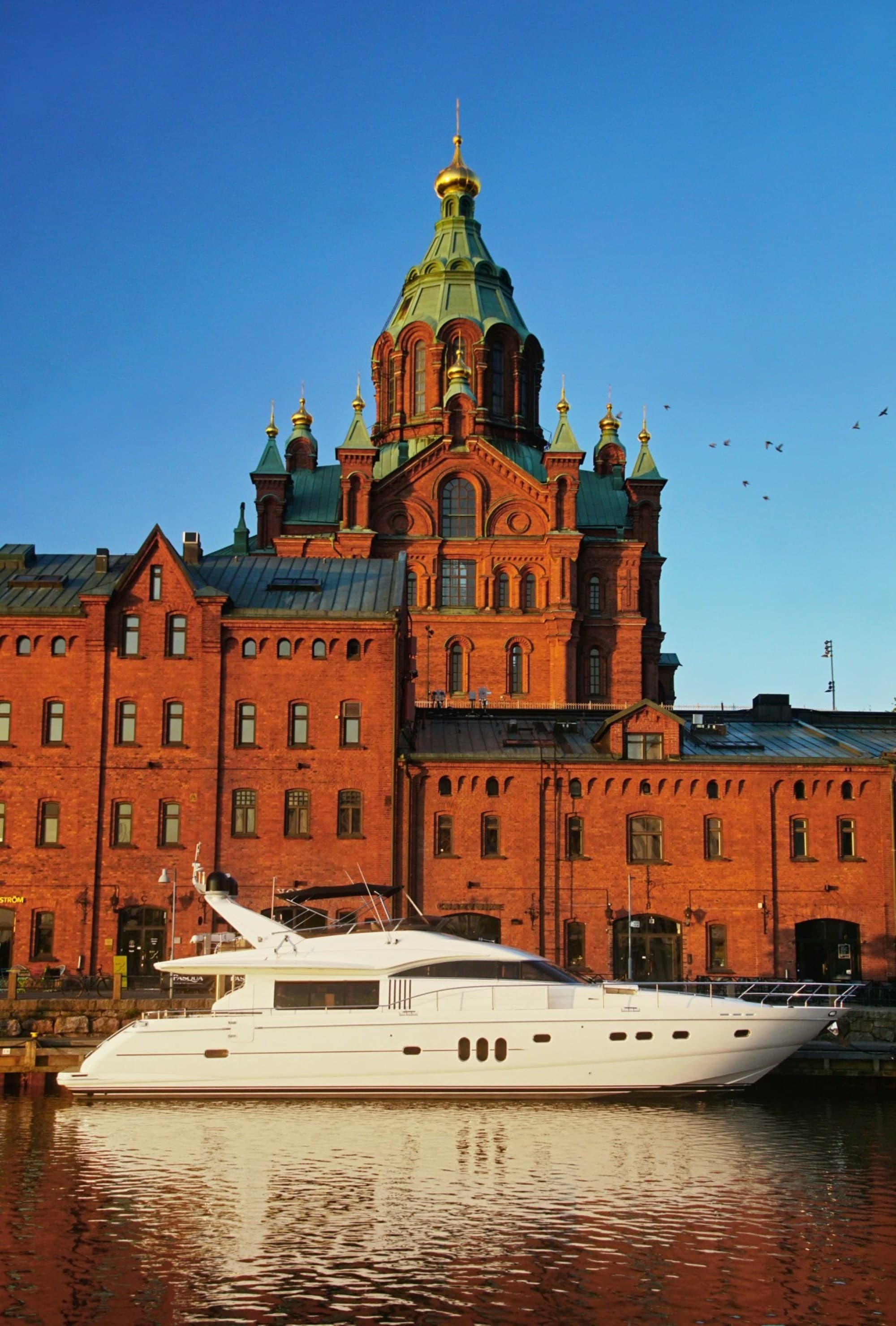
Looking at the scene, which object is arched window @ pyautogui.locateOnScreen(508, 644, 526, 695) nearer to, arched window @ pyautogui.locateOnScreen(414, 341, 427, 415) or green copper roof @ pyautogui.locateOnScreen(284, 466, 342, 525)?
green copper roof @ pyautogui.locateOnScreen(284, 466, 342, 525)

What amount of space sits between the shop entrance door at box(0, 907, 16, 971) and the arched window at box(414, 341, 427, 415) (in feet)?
154

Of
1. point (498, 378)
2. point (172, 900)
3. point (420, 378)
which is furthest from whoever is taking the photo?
point (498, 378)

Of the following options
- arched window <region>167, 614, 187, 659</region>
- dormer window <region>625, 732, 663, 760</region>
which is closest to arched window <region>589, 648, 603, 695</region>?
dormer window <region>625, 732, 663, 760</region>

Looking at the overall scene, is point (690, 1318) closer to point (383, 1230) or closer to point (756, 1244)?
point (756, 1244)

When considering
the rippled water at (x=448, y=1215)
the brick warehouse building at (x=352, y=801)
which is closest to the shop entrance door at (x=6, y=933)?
the brick warehouse building at (x=352, y=801)

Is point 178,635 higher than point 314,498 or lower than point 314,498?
lower

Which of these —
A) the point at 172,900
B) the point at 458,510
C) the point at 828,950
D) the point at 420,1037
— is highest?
the point at 458,510

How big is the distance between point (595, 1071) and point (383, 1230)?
13.8 metres

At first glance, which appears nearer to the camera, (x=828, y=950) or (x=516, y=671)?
(x=828, y=950)

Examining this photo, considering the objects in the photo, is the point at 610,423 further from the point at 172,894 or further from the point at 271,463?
the point at 172,894

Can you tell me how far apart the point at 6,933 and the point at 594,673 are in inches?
1494

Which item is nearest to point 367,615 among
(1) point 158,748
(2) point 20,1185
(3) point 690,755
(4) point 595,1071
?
(1) point 158,748

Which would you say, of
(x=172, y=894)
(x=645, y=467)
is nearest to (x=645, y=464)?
(x=645, y=467)

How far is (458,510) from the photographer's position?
81.4m
